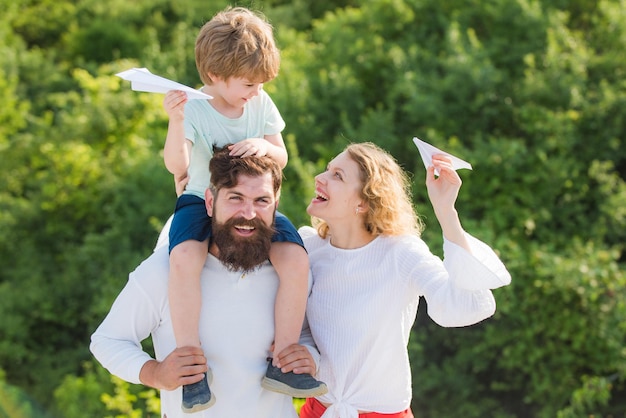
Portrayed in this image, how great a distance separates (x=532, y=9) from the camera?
7621mm

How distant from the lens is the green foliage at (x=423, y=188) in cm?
602

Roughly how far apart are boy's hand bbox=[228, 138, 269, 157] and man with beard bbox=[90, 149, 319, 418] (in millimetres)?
26

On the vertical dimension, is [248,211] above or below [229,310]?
above

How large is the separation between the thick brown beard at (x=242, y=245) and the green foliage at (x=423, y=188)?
1921mm

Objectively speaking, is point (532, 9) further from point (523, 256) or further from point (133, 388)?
point (133, 388)

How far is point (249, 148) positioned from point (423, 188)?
378cm

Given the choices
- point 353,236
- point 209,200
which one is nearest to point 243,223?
point 209,200

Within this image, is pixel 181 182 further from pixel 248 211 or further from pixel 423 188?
pixel 423 188

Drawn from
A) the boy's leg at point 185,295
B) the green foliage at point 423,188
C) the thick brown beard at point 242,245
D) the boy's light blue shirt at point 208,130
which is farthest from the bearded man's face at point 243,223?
the green foliage at point 423,188

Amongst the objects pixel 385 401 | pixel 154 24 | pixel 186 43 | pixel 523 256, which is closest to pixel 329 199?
pixel 385 401

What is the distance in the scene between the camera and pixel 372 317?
3.01 metres

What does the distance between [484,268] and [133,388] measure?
4.08m

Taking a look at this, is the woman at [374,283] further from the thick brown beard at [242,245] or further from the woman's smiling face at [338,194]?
the thick brown beard at [242,245]

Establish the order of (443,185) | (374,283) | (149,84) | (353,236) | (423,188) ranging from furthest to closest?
(423,188) → (353,236) → (374,283) → (443,185) → (149,84)
